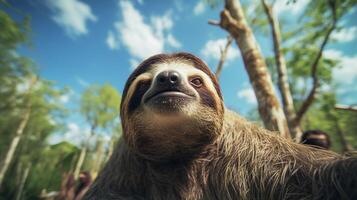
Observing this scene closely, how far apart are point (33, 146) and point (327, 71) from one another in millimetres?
27029

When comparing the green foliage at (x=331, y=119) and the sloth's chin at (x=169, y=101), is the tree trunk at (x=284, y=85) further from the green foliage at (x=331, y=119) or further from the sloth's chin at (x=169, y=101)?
the green foliage at (x=331, y=119)

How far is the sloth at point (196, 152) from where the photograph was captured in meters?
2.10

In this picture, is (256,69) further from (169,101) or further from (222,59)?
(222,59)

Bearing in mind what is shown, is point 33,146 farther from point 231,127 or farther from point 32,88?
point 231,127

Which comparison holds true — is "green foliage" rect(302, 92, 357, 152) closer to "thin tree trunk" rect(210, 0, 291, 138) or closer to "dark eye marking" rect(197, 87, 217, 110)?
"thin tree trunk" rect(210, 0, 291, 138)

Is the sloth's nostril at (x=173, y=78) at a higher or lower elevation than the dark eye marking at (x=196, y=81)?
lower

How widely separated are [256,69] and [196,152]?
3083mm

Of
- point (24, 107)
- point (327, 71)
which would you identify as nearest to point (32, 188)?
point (24, 107)

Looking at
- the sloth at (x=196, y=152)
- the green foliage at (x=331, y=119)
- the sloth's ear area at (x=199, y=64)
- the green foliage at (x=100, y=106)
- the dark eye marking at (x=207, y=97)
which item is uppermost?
the green foliage at (x=100, y=106)

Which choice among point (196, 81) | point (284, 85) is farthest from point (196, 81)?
point (284, 85)

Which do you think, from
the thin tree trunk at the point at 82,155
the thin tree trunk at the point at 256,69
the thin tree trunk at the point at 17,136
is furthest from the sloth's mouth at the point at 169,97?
the thin tree trunk at the point at 82,155

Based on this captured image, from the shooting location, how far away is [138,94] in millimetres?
2361

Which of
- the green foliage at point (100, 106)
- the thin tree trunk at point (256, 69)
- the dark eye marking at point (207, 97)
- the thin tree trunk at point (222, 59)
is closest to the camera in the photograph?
the dark eye marking at point (207, 97)

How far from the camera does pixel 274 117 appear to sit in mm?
4410
